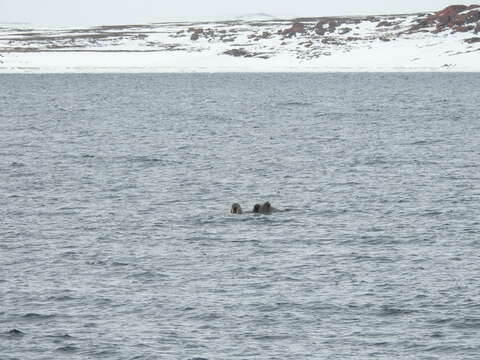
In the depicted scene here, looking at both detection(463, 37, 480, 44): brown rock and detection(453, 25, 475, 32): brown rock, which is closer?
detection(463, 37, 480, 44): brown rock

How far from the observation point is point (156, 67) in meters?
197

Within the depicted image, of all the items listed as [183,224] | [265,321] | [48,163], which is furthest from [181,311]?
[48,163]

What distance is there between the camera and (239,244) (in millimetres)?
37250

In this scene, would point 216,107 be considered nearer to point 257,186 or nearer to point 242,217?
point 257,186

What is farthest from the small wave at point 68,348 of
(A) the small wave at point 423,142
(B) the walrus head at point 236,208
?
(A) the small wave at point 423,142

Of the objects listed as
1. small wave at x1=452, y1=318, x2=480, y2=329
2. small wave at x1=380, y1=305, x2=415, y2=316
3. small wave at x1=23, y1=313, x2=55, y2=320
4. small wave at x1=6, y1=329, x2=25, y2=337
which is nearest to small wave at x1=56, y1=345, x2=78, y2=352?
small wave at x1=6, y1=329, x2=25, y2=337

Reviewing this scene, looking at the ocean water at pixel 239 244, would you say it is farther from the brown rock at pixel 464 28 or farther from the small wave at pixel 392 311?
the brown rock at pixel 464 28

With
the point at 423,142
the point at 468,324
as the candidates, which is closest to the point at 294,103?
the point at 423,142

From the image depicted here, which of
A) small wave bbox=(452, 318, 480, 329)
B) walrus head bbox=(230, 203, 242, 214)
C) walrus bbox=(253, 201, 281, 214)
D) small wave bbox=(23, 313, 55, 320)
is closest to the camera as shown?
small wave bbox=(452, 318, 480, 329)

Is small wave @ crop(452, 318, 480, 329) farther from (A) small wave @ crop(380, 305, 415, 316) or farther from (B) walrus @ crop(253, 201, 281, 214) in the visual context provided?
(B) walrus @ crop(253, 201, 281, 214)

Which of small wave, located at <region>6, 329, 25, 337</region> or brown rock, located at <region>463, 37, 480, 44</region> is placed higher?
small wave, located at <region>6, 329, 25, 337</region>

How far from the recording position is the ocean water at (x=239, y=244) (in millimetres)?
26500

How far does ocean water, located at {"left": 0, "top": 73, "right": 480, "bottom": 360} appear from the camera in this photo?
86.9 feet

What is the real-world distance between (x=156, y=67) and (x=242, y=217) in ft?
515
